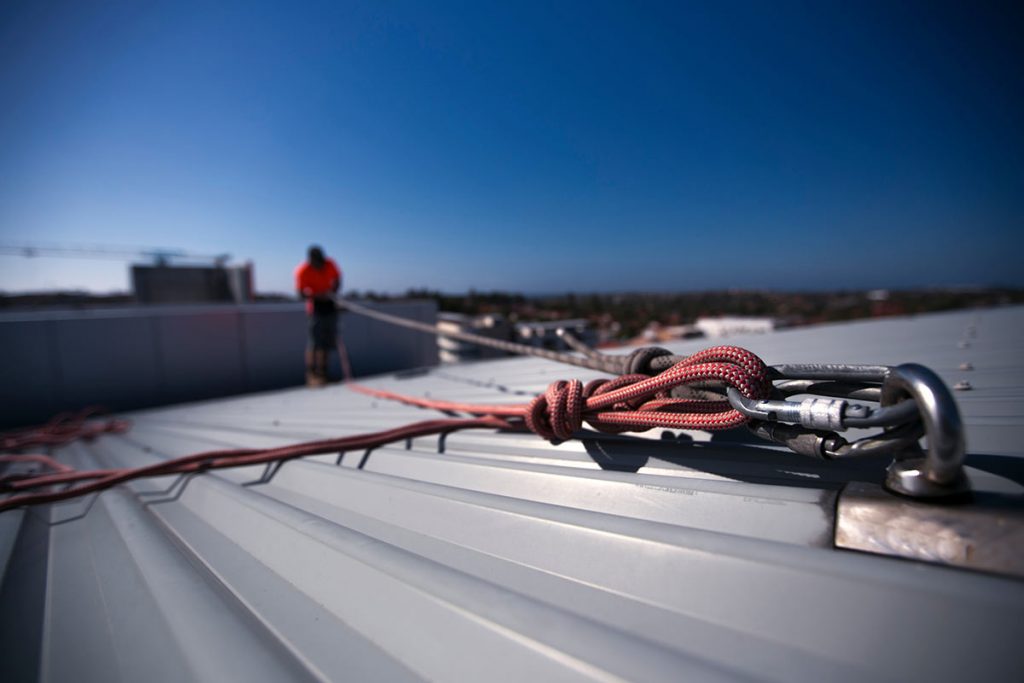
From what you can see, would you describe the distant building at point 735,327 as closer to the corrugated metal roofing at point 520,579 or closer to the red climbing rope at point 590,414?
the red climbing rope at point 590,414

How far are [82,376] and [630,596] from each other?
274 inches

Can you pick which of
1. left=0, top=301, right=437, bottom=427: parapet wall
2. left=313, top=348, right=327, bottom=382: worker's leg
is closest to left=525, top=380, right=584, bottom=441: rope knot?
left=313, top=348, right=327, bottom=382: worker's leg

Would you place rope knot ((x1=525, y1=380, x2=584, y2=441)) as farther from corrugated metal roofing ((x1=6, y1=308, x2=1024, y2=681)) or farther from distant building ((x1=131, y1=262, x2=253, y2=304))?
distant building ((x1=131, y1=262, x2=253, y2=304))

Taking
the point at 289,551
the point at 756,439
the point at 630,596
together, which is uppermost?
the point at 756,439

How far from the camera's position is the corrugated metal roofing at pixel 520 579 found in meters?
0.53

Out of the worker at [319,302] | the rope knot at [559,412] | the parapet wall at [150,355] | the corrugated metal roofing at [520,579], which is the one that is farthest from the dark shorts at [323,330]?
the rope knot at [559,412]

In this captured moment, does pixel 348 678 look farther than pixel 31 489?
No

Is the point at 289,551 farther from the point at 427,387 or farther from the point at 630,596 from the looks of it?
the point at 427,387

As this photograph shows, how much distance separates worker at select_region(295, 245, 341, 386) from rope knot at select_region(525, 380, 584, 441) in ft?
14.5

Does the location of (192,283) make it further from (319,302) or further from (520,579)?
(520,579)

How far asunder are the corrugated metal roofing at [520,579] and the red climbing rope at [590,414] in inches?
3.9

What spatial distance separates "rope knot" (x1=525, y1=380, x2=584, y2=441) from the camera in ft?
3.52

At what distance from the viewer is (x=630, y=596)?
26.0 inches

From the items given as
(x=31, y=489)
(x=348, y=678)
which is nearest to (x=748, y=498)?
(x=348, y=678)
